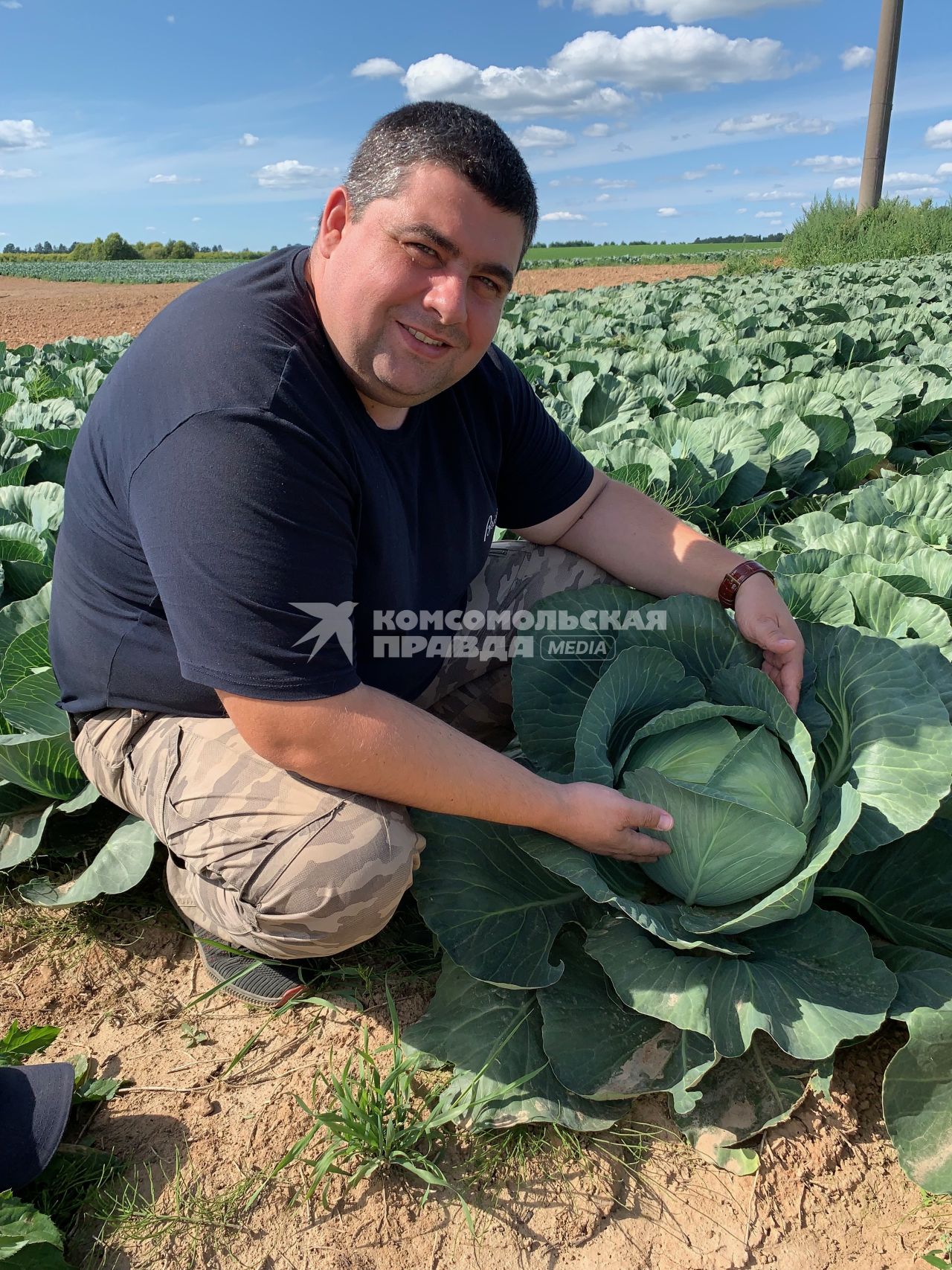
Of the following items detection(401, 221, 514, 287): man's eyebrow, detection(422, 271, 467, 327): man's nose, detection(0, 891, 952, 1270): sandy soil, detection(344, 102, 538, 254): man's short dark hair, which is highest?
detection(344, 102, 538, 254): man's short dark hair

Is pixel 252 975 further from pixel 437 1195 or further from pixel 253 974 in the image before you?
pixel 437 1195

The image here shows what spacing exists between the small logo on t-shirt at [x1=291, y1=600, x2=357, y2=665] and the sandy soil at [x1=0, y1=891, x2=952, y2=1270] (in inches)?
33.4

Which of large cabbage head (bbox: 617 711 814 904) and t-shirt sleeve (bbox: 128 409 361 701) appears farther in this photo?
large cabbage head (bbox: 617 711 814 904)

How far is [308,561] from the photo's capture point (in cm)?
151

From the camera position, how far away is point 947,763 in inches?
68.2

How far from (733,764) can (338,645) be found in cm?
81

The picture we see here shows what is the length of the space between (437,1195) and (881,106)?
3094 centimetres

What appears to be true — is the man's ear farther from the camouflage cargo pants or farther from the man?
the camouflage cargo pants

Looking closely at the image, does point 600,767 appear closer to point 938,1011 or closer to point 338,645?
point 338,645

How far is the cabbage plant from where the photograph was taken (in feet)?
5.33

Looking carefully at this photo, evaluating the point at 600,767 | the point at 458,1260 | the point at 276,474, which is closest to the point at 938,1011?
the point at 600,767

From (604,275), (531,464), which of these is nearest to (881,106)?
(604,275)

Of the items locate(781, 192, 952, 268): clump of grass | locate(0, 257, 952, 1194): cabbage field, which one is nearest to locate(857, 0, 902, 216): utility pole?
locate(781, 192, 952, 268): clump of grass

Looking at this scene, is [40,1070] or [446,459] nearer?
[40,1070]
